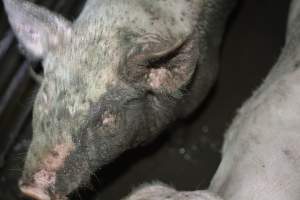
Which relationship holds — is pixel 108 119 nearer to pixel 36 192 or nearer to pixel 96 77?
pixel 96 77

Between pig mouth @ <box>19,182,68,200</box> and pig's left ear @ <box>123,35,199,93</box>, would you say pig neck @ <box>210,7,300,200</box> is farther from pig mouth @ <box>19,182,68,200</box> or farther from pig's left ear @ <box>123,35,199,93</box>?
pig mouth @ <box>19,182,68,200</box>

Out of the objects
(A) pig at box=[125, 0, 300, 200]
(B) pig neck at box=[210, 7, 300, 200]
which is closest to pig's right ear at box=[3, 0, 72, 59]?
(A) pig at box=[125, 0, 300, 200]

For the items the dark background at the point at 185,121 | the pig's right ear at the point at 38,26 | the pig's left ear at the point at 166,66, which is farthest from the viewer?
the dark background at the point at 185,121

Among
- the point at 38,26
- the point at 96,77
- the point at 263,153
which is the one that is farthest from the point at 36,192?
the point at 263,153

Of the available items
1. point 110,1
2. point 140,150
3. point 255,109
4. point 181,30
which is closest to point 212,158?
point 140,150

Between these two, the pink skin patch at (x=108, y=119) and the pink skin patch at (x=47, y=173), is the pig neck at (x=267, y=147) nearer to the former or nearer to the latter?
the pink skin patch at (x=108, y=119)

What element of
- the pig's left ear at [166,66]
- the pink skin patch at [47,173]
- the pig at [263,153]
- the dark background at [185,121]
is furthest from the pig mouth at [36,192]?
the dark background at [185,121]
